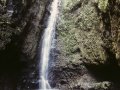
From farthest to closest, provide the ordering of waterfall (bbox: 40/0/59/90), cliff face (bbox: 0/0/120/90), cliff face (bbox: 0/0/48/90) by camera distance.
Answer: waterfall (bbox: 40/0/59/90) → cliff face (bbox: 0/0/120/90) → cliff face (bbox: 0/0/48/90)

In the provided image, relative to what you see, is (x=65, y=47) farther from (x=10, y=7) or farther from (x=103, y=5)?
(x=10, y=7)

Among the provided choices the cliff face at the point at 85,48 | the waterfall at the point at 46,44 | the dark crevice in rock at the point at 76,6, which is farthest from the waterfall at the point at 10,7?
the dark crevice in rock at the point at 76,6

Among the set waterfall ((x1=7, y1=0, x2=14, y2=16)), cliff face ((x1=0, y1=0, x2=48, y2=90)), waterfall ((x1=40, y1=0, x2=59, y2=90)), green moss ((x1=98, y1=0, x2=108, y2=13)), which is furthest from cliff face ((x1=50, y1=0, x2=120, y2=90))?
waterfall ((x1=7, y1=0, x2=14, y2=16))

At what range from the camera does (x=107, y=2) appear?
29.8ft

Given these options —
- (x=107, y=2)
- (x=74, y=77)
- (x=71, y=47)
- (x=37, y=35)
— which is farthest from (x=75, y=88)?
(x=107, y=2)

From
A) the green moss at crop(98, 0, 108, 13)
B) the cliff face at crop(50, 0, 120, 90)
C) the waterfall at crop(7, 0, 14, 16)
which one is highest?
the waterfall at crop(7, 0, 14, 16)

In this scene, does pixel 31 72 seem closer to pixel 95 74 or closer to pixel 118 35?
pixel 95 74

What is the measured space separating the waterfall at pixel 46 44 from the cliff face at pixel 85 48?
0.29m

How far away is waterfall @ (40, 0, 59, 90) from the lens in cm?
1116

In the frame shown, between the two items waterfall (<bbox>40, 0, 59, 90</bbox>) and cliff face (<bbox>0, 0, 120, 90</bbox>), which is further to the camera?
waterfall (<bbox>40, 0, 59, 90</bbox>)

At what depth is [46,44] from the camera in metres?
11.7

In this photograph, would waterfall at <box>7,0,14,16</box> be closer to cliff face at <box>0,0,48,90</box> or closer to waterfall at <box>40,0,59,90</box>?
cliff face at <box>0,0,48,90</box>

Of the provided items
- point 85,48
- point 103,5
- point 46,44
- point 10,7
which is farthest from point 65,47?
point 10,7

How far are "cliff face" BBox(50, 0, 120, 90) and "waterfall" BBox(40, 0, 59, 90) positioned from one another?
0.97ft
